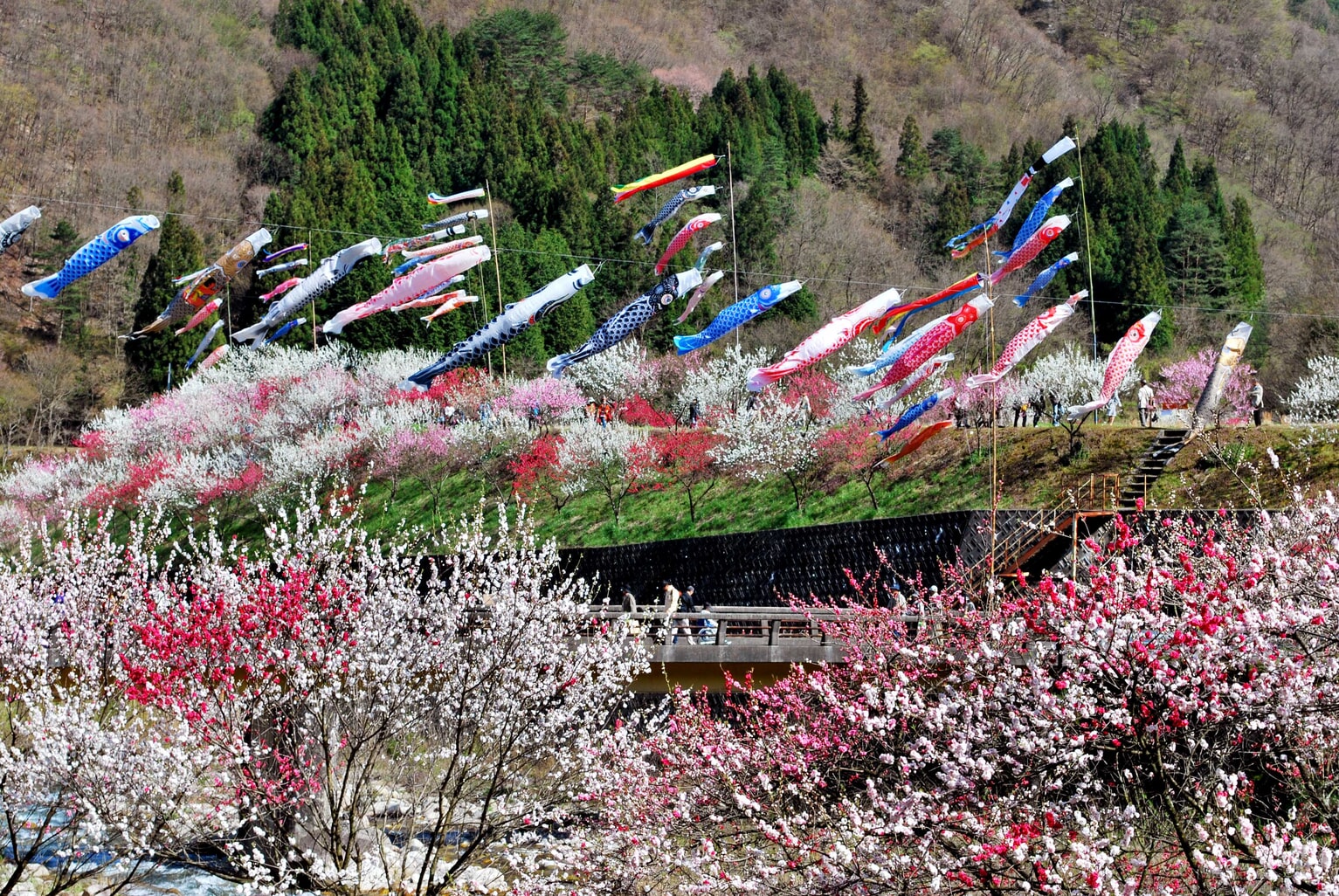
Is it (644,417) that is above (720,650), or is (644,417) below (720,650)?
below

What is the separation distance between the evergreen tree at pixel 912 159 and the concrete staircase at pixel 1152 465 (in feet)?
149

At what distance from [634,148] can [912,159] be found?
54.2 ft

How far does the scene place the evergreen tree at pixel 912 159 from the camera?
71750 mm

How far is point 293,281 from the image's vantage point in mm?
36188

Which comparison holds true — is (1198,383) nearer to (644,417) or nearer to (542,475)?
(644,417)

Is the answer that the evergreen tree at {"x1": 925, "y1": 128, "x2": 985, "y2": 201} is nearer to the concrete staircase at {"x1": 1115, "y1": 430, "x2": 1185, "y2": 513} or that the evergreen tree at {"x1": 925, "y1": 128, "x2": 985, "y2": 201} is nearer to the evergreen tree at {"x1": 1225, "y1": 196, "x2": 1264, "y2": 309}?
the evergreen tree at {"x1": 1225, "y1": 196, "x2": 1264, "y2": 309}

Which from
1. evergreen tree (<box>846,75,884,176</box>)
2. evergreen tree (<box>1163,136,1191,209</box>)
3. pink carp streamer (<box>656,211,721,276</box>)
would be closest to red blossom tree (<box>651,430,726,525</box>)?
pink carp streamer (<box>656,211,721,276</box>)

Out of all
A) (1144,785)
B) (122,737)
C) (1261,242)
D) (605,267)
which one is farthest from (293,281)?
(1261,242)

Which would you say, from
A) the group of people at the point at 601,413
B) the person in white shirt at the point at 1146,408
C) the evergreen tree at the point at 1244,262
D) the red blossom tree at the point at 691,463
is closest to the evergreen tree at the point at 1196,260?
the evergreen tree at the point at 1244,262

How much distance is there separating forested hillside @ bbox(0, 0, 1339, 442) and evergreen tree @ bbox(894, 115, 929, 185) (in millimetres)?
233

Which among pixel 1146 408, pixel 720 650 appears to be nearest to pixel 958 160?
pixel 1146 408

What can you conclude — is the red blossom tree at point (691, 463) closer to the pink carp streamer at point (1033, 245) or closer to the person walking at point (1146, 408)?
the person walking at point (1146, 408)

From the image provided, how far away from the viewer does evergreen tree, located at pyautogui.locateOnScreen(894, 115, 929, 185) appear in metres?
71.8

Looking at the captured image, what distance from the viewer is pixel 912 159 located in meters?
72.6
